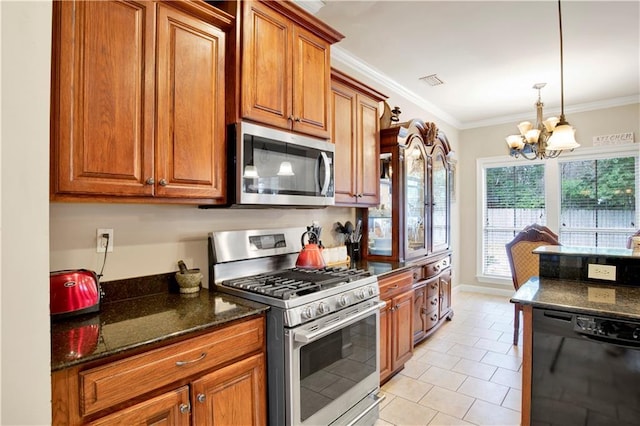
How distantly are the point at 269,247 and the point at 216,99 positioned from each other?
100 cm

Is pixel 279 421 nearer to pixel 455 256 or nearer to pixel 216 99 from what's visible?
pixel 216 99

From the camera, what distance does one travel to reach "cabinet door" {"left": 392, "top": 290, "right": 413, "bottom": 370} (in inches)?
104

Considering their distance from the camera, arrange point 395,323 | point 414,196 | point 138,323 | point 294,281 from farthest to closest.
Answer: point 414,196
point 395,323
point 294,281
point 138,323

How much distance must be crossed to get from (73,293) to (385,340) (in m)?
1.98

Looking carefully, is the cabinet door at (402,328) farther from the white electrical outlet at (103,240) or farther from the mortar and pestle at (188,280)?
the white electrical outlet at (103,240)

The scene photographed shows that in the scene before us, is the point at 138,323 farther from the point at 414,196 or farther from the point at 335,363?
the point at 414,196

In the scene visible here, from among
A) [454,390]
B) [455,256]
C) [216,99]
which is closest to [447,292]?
[454,390]

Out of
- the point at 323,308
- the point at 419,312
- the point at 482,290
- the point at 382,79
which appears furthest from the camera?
the point at 482,290

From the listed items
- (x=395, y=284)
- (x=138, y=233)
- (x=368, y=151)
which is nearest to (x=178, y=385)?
(x=138, y=233)

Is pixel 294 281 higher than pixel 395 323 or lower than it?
higher

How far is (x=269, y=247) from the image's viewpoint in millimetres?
2295

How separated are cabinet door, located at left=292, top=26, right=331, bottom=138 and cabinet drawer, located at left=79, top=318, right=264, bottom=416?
1273 mm

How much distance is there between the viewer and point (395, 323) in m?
2.63

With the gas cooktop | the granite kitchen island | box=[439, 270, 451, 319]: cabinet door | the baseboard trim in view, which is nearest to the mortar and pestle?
the gas cooktop
